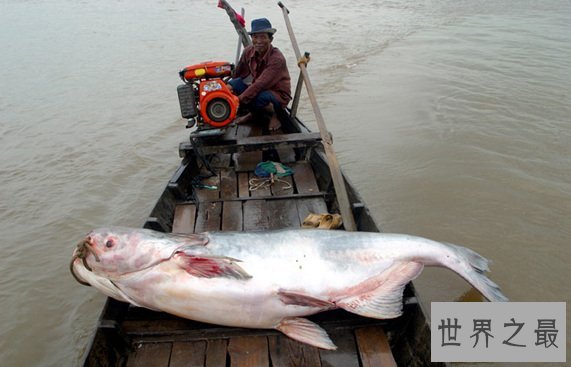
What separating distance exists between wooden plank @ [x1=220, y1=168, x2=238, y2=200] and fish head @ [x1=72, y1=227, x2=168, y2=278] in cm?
195

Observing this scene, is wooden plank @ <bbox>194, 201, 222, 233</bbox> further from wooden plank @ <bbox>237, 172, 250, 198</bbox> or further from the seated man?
the seated man

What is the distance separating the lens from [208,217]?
170 inches

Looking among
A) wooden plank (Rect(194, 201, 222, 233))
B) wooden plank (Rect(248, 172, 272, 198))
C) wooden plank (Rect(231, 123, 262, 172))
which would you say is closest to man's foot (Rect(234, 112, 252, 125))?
wooden plank (Rect(231, 123, 262, 172))

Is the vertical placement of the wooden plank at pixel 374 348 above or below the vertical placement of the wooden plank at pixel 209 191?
below

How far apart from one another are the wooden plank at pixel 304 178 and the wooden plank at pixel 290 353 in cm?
216

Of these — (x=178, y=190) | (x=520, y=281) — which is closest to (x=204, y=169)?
(x=178, y=190)

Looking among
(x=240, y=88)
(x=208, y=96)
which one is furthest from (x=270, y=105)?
(x=208, y=96)

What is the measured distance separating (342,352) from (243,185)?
265cm

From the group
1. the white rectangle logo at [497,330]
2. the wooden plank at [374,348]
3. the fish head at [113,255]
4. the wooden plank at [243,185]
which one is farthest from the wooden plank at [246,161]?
the white rectangle logo at [497,330]

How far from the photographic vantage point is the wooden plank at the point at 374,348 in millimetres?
2672

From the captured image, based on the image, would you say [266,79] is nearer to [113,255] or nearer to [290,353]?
[113,255]

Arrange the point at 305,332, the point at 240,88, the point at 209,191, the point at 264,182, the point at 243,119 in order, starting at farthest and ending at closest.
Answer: the point at 240,88, the point at 243,119, the point at 264,182, the point at 209,191, the point at 305,332

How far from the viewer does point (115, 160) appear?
24.4 feet

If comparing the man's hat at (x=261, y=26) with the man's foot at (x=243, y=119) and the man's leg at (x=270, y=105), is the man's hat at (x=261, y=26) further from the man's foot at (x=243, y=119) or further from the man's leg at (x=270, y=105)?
the man's foot at (x=243, y=119)
